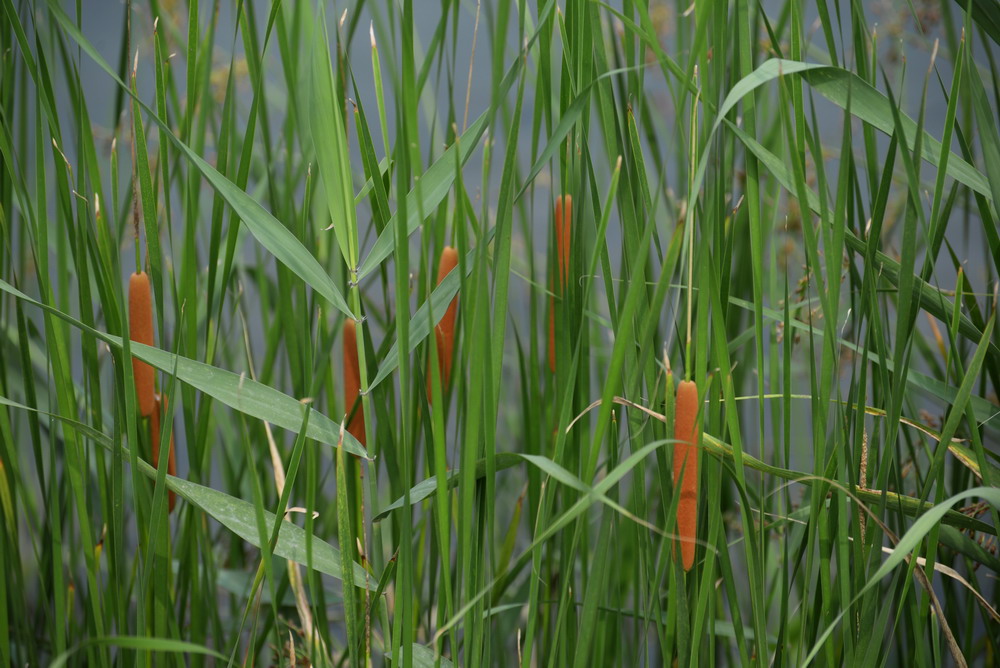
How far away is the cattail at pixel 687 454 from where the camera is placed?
33cm

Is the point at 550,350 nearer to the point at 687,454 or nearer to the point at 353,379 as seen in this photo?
the point at 353,379

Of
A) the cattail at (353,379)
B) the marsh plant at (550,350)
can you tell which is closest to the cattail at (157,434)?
the marsh plant at (550,350)

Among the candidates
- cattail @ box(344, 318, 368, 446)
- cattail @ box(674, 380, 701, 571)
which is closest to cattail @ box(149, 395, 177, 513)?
cattail @ box(344, 318, 368, 446)

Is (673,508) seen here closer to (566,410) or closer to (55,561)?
(566,410)

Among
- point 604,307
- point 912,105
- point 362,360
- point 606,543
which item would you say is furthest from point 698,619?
point 912,105

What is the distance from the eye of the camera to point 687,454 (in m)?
0.33

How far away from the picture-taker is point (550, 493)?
37 cm

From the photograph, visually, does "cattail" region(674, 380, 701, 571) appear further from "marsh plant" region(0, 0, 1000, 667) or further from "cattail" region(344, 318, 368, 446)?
"cattail" region(344, 318, 368, 446)

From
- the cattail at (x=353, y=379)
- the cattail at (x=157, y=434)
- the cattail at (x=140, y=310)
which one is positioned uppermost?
the cattail at (x=140, y=310)

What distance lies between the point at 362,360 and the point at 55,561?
232 mm

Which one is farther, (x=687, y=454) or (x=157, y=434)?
(x=157, y=434)

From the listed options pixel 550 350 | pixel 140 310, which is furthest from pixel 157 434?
pixel 550 350

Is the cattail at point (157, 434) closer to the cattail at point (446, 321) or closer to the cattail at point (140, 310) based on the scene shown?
the cattail at point (140, 310)

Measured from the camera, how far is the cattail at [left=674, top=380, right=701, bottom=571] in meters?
0.33
